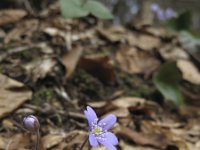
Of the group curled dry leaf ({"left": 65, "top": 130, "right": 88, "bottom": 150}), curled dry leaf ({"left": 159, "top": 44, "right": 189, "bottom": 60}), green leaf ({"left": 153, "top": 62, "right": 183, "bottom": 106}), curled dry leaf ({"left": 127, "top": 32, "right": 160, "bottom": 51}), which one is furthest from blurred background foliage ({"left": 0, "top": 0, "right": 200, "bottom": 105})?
curled dry leaf ({"left": 65, "top": 130, "right": 88, "bottom": 150})

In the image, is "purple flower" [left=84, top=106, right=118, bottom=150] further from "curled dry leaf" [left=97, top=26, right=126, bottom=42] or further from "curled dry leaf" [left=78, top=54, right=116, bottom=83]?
"curled dry leaf" [left=97, top=26, right=126, bottom=42]

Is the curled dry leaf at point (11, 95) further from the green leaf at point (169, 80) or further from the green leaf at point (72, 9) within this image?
the green leaf at point (169, 80)

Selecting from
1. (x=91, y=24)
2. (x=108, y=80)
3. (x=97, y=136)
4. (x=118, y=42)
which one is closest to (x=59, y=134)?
(x=97, y=136)

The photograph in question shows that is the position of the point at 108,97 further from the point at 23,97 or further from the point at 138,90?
the point at 23,97

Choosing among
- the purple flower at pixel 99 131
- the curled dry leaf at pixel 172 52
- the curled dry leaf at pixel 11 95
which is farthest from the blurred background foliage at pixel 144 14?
the purple flower at pixel 99 131

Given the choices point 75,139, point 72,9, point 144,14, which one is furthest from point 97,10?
point 144,14

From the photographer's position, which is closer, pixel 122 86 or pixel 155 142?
pixel 155 142

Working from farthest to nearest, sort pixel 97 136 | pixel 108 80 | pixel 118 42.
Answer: pixel 118 42 → pixel 108 80 → pixel 97 136
